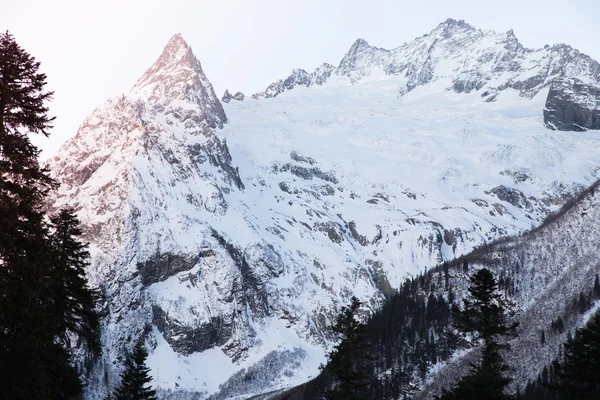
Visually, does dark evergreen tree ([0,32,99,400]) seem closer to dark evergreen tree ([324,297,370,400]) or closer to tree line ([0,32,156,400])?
tree line ([0,32,156,400])

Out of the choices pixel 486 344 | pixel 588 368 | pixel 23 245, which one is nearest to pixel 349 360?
pixel 486 344

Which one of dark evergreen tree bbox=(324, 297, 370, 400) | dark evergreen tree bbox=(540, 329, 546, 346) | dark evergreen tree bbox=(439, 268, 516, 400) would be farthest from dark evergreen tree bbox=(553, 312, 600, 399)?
dark evergreen tree bbox=(540, 329, 546, 346)

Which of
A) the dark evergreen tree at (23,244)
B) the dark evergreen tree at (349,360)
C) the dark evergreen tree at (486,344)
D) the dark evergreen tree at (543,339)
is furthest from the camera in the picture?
the dark evergreen tree at (543,339)

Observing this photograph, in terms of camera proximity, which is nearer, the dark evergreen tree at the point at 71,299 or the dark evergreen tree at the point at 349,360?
the dark evergreen tree at the point at 71,299

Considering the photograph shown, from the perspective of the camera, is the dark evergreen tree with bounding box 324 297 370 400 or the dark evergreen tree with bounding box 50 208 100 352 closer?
the dark evergreen tree with bounding box 50 208 100 352

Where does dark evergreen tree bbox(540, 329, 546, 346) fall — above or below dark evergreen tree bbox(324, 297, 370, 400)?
below

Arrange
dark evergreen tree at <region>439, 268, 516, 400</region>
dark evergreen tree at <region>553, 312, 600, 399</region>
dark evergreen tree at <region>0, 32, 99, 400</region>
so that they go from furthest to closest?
dark evergreen tree at <region>439, 268, 516, 400</region>
dark evergreen tree at <region>553, 312, 600, 399</region>
dark evergreen tree at <region>0, 32, 99, 400</region>

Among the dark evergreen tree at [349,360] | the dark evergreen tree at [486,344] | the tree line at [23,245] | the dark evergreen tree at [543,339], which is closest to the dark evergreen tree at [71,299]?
the tree line at [23,245]

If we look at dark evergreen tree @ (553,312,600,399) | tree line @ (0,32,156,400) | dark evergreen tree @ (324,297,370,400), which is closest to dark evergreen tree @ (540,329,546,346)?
dark evergreen tree @ (324,297,370,400)

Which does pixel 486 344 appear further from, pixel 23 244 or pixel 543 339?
pixel 543 339

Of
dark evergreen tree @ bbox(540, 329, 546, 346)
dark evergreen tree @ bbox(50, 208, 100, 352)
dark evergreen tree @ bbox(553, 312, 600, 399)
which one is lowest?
dark evergreen tree @ bbox(540, 329, 546, 346)

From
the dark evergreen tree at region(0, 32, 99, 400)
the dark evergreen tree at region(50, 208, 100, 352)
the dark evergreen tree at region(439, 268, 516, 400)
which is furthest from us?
the dark evergreen tree at region(439, 268, 516, 400)

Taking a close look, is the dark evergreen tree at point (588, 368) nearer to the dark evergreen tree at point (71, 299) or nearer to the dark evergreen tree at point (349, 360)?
the dark evergreen tree at point (349, 360)

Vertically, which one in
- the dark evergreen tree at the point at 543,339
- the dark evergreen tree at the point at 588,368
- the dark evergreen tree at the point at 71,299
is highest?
the dark evergreen tree at the point at 71,299
